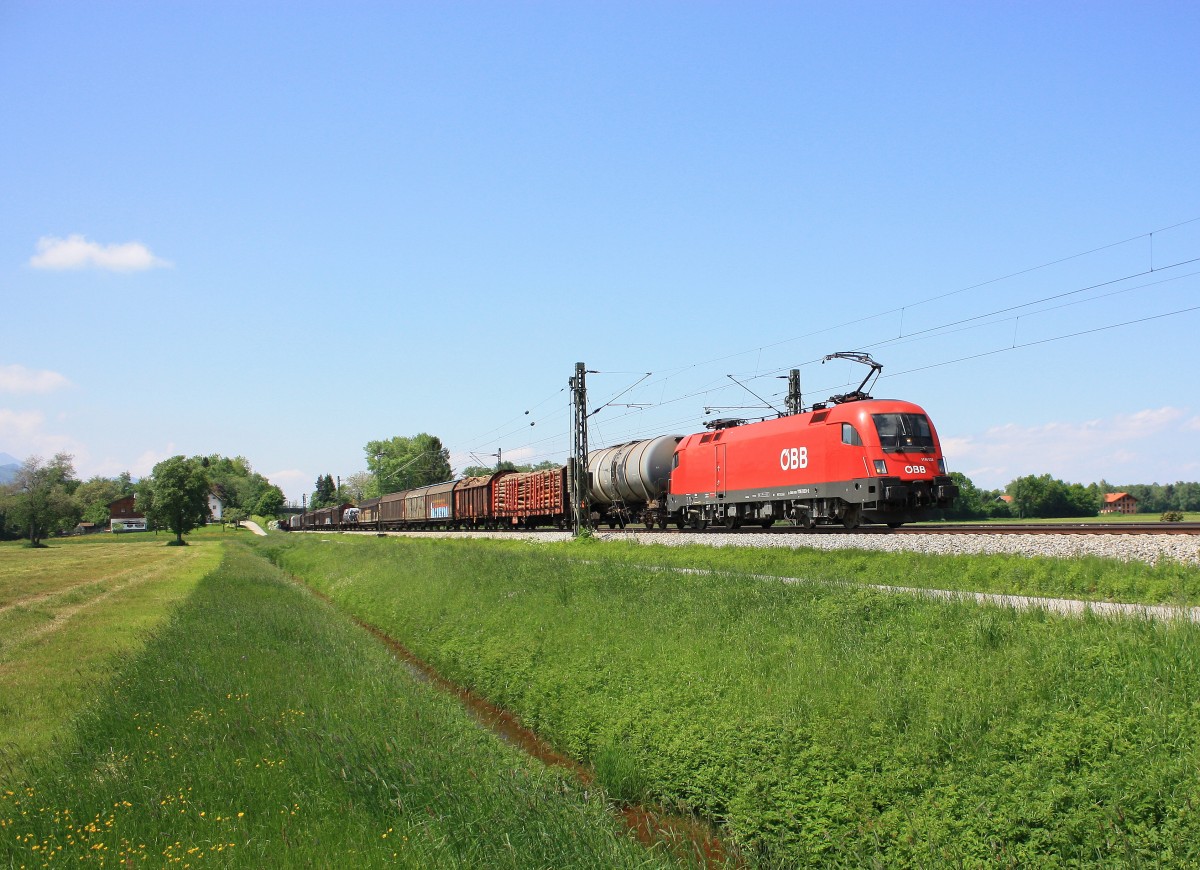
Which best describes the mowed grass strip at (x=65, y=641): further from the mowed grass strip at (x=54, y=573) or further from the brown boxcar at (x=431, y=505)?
the brown boxcar at (x=431, y=505)

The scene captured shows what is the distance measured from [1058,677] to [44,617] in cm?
2550

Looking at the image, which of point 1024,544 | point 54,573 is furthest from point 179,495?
point 1024,544

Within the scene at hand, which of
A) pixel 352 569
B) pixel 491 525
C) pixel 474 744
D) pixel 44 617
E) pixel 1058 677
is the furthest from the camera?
pixel 491 525

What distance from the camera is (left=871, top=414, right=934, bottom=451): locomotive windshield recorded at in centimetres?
2559

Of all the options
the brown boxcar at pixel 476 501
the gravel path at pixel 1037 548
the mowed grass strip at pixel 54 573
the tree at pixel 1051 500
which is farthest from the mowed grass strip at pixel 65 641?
the tree at pixel 1051 500

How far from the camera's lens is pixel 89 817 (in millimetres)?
8008

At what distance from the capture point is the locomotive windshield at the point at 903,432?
2559 centimetres

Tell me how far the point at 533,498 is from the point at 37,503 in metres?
59.1

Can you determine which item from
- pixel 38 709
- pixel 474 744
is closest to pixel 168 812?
pixel 474 744

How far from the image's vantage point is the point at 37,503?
82.7m

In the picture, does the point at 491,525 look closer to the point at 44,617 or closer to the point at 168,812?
the point at 44,617

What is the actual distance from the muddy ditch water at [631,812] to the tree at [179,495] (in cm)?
7581

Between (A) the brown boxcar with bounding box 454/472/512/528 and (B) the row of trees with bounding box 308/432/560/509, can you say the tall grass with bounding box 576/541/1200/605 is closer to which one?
(A) the brown boxcar with bounding box 454/472/512/528

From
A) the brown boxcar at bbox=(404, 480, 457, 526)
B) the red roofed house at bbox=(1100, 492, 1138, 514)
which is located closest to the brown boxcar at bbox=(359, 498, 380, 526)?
the brown boxcar at bbox=(404, 480, 457, 526)
